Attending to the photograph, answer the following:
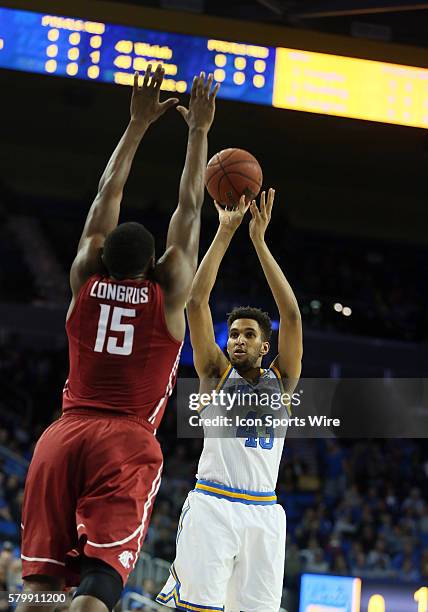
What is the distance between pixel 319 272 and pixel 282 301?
13393mm

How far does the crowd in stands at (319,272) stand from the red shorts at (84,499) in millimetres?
11609

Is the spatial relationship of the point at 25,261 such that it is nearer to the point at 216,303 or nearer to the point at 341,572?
the point at 216,303

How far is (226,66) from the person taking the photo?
9281mm

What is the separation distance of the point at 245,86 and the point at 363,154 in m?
8.15

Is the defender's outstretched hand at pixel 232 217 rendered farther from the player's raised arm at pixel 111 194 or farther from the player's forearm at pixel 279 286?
the player's raised arm at pixel 111 194

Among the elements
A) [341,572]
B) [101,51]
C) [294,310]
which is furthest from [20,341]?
[294,310]

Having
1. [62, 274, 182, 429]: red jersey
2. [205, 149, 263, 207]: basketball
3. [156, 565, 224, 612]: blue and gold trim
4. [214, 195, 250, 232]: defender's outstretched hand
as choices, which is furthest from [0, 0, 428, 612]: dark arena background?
[62, 274, 182, 429]: red jersey

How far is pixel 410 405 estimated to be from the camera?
15.9 m

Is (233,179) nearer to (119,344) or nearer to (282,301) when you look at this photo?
(282,301)

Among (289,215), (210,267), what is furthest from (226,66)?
(289,215)

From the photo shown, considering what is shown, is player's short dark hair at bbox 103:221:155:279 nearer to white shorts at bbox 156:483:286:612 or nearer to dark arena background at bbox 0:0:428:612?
white shorts at bbox 156:483:286:612

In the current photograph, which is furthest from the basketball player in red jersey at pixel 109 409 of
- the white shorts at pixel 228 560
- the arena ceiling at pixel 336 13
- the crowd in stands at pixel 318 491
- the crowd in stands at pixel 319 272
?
the crowd in stands at pixel 319 272

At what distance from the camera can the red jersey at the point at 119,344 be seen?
3416mm

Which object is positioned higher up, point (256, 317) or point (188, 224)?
point (256, 317)
